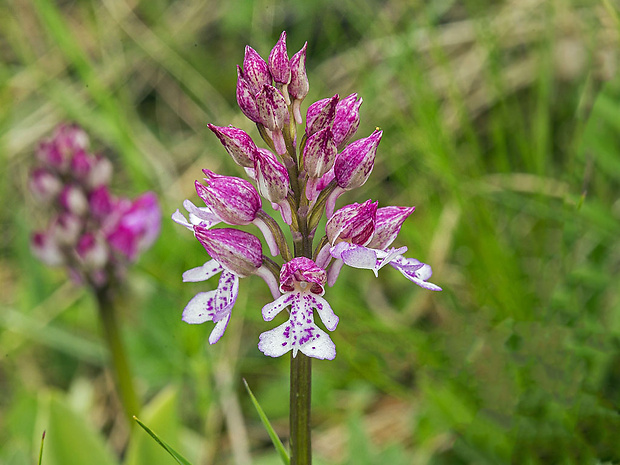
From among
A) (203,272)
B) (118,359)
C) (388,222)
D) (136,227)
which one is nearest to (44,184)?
(136,227)

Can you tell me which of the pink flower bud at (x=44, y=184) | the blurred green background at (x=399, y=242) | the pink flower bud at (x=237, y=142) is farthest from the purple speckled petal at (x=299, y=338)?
the pink flower bud at (x=44, y=184)

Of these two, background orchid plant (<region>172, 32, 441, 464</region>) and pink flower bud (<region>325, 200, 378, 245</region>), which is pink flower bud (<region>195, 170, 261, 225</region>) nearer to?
background orchid plant (<region>172, 32, 441, 464</region>)

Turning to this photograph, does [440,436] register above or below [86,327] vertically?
below

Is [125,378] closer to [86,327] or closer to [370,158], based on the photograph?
[86,327]

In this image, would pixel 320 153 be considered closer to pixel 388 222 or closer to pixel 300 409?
pixel 388 222

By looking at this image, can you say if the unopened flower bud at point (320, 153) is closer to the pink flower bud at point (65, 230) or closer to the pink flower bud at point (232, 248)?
the pink flower bud at point (232, 248)

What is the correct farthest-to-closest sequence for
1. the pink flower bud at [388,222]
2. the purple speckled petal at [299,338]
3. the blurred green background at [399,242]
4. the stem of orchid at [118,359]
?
the stem of orchid at [118,359]
the blurred green background at [399,242]
the pink flower bud at [388,222]
the purple speckled petal at [299,338]

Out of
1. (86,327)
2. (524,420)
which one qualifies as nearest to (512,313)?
(524,420)
